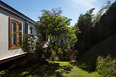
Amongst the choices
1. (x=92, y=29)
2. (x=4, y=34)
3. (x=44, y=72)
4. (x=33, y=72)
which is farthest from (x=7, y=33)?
(x=92, y=29)

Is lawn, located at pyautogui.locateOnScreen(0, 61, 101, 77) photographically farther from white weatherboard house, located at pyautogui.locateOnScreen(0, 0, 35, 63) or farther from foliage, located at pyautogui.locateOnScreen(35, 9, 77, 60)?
foliage, located at pyautogui.locateOnScreen(35, 9, 77, 60)

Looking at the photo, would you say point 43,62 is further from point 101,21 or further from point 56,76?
point 101,21

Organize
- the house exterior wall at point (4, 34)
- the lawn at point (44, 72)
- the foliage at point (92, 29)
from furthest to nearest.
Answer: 1. the foliage at point (92, 29)
2. the house exterior wall at point (4, 34)
3. the lawn at point (44, 72)

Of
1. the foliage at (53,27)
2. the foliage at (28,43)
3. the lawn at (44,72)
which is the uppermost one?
the foliage at (53,27)

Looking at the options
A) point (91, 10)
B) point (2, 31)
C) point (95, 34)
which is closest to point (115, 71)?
point (95, 34)

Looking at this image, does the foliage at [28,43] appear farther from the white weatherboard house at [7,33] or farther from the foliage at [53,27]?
the white weatherboard house at [7,33]

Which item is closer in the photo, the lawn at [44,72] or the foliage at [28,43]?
the lawn at [44,72]

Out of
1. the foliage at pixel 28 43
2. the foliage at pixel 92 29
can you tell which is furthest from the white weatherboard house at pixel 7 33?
the foliage at pixel 92 29

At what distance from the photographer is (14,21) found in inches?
220

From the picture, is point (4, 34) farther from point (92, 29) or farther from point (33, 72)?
point (92, 29)

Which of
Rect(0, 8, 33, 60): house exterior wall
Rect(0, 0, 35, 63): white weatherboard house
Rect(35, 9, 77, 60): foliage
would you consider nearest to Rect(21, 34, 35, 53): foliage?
Rect(35, 9, 77, 60): foliage

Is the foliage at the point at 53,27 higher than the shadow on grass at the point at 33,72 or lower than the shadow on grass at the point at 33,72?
higher

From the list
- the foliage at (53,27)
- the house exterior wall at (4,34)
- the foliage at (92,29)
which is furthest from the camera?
the foliage at (92,29)

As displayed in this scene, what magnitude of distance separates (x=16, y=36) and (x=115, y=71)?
6626mm
